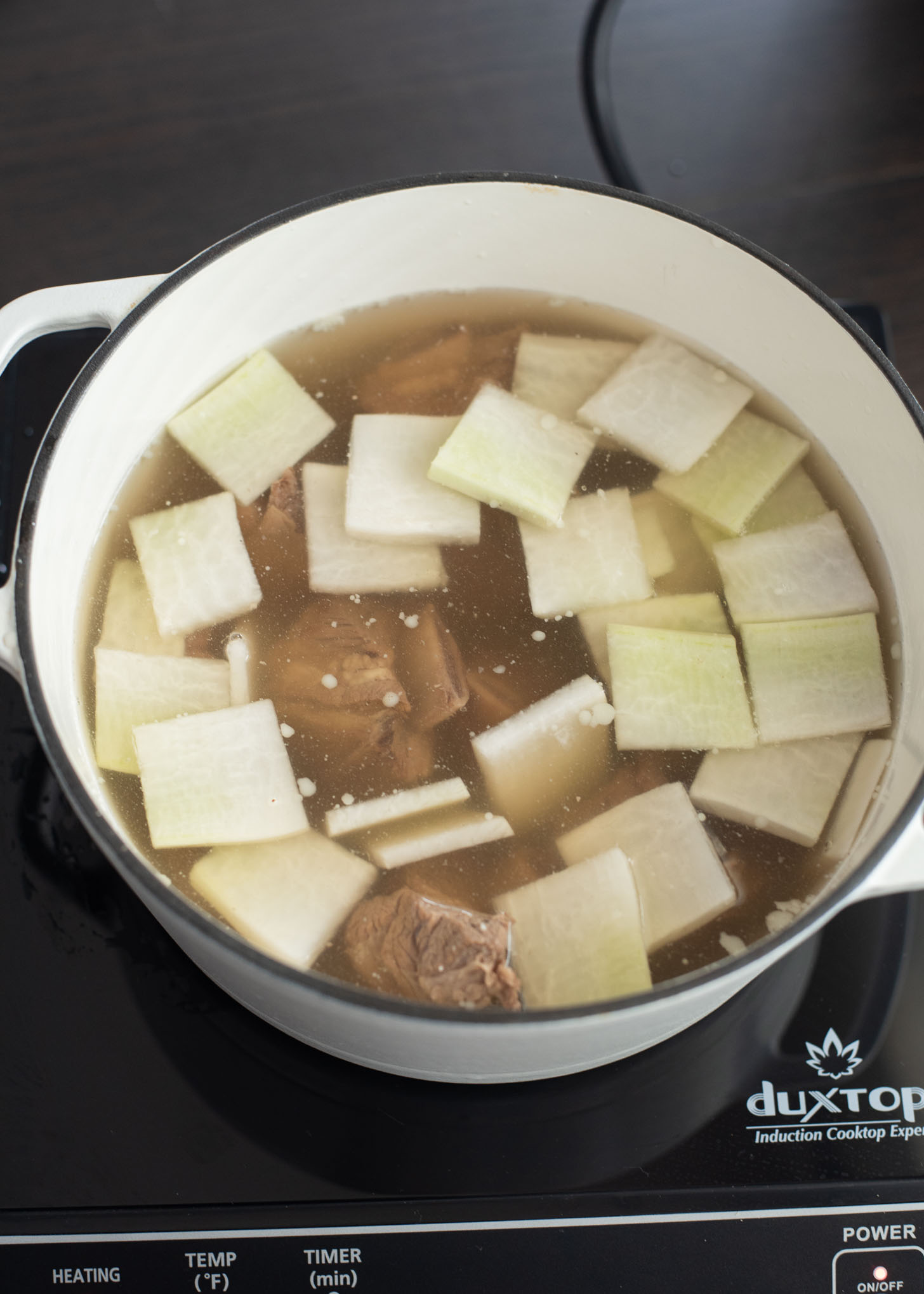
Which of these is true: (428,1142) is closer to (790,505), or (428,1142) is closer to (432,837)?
(432,837)

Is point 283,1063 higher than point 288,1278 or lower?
higher

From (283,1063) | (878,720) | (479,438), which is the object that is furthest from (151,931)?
(878,720)

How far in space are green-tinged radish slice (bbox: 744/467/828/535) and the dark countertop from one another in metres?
0.40

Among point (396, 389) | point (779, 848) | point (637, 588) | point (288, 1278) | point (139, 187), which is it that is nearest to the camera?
point (288, 1278)

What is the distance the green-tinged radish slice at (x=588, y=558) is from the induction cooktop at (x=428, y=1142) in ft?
1.13

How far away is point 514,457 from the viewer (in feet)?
3.27

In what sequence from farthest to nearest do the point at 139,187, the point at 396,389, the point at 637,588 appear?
1. the point at 139,187
2. the point at 396,389
3. the point at 637,588

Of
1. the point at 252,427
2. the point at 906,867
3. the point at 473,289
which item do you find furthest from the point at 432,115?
the point at 906,867

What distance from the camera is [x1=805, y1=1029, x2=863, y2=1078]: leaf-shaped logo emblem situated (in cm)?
80

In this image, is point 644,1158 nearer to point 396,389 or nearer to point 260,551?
point 260,551

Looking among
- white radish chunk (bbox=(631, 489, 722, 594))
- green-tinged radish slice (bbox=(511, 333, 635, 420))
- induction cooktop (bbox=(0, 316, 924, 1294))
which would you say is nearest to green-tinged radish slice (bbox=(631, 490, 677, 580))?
white radish chunk (bbox=(631, 489, 722, 594))

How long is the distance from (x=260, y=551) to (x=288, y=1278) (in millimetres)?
591

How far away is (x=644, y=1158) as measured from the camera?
30.5 inches

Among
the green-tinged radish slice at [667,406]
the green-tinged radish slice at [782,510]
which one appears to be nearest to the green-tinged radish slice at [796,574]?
the green-tinged radish slice at [782,510]
